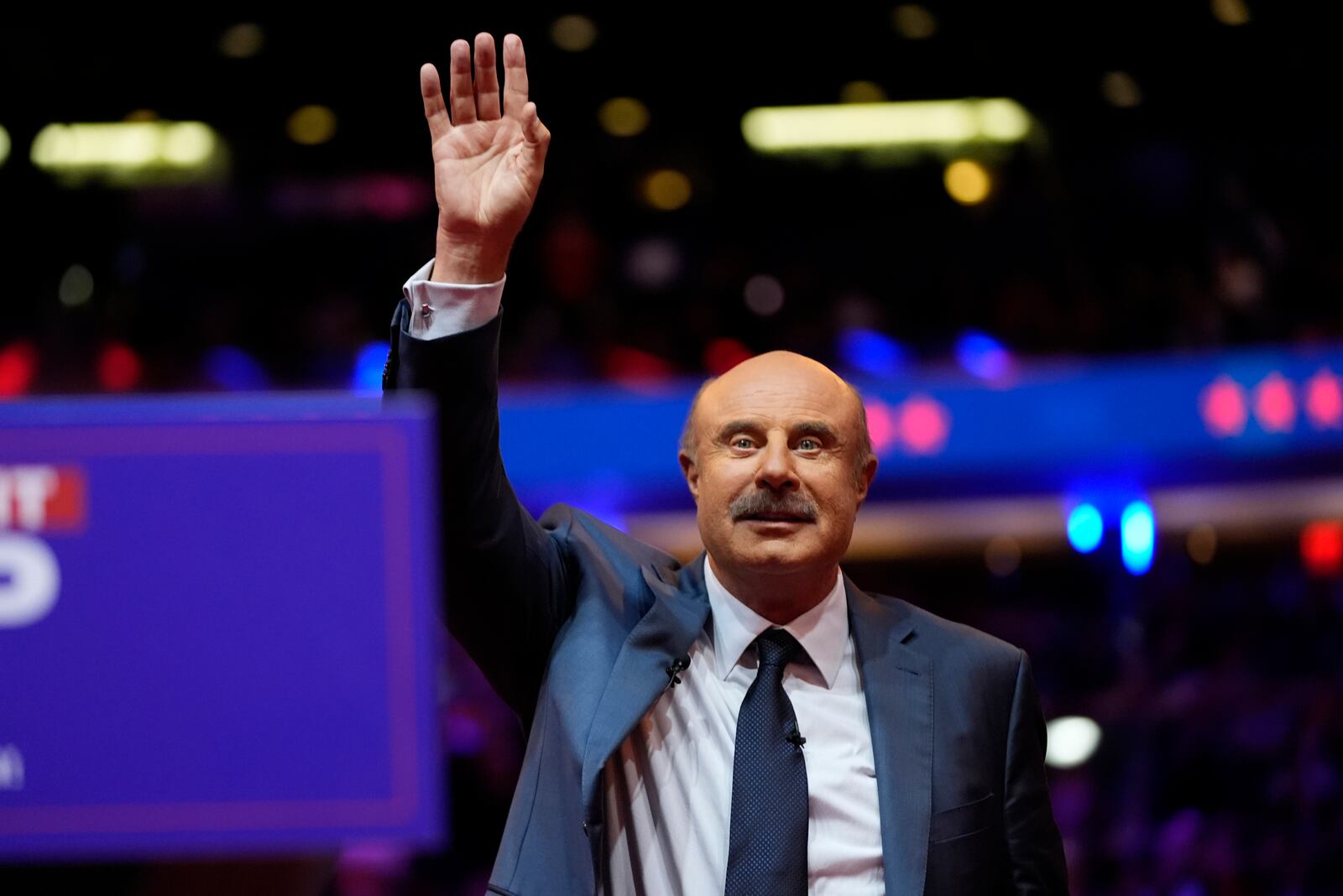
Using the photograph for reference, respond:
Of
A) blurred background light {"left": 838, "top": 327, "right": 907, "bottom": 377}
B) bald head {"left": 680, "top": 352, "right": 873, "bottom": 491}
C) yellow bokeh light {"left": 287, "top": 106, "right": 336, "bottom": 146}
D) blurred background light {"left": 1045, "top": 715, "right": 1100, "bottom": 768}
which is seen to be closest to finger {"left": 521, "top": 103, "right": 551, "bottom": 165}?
bald head {"left": 680, "top": 352, "right": 873, "bottom": 491}

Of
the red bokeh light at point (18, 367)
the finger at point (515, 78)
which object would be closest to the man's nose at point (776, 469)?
the finger at point (515, 78)

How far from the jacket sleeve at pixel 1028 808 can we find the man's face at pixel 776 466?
0.28 metres

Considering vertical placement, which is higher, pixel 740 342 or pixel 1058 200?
pixel 1058 200

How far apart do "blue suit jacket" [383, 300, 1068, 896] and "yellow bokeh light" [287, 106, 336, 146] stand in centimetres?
690

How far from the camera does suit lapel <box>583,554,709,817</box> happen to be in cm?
162

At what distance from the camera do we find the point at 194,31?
23.0 feet

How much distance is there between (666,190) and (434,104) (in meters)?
7.16

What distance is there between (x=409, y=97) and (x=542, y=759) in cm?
696

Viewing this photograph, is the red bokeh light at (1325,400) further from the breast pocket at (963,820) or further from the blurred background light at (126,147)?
the blurred background light at (126,147)

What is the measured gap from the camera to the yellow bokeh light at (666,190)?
865 centimetres

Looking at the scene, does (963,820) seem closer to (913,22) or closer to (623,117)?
(913,22)

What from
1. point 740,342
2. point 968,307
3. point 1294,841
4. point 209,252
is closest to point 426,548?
point 1294,841

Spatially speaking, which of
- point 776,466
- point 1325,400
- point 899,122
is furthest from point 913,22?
point 776,466

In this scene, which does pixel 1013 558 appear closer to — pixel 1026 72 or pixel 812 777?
pixel 1026 72
